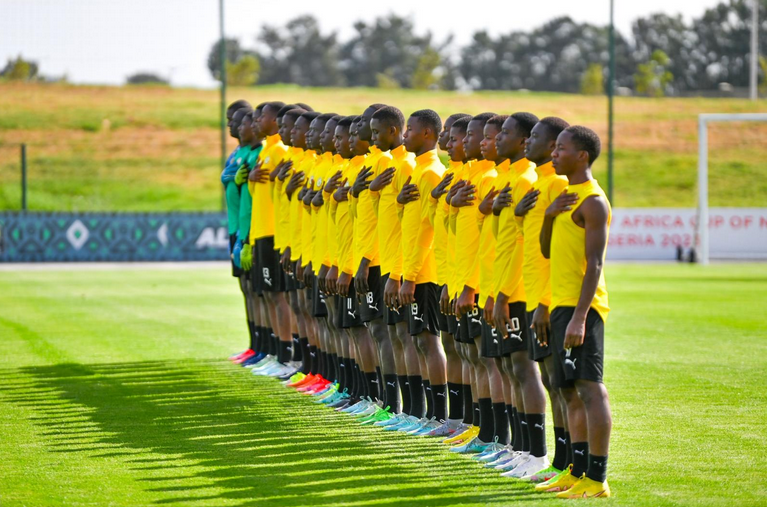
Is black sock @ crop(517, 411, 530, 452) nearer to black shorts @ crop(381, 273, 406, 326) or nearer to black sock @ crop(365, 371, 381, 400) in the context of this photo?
black shorts @ crop(381, 273, 406, 326)

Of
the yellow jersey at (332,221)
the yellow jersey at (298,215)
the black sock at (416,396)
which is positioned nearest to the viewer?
the black sock at (416,396)

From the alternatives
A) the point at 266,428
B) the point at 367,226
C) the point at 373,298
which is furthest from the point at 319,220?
the point at 266,428

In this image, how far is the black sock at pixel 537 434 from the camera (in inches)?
293

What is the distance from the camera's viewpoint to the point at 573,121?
55500mm

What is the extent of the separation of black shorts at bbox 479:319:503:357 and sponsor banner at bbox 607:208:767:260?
2457 centimetres

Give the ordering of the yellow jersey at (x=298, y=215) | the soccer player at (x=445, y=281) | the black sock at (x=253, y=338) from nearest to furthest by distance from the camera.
Answer: the soccer player at (x=445, y=281), the yellow jersey at (x=298, y=215), the black sock at (x=253, y=338)

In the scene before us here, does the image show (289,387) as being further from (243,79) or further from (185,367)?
(243,79)

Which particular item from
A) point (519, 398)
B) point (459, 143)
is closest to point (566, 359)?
point (519, 398)

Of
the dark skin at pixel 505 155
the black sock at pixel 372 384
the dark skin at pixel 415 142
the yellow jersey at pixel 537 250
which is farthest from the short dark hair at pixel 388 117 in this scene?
the yellow jersey at pixel 537 250

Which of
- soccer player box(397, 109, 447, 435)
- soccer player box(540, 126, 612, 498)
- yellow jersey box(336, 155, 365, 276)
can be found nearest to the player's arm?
soccer player box(540, 126, 612, 498)

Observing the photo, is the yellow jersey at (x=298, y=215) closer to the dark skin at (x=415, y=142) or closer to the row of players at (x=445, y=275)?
the row of players at (x=445, y=275)

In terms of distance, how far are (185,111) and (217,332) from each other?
43522 mm

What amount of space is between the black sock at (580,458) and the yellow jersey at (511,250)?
1.05 m

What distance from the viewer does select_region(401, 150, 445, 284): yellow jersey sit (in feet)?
28.9
